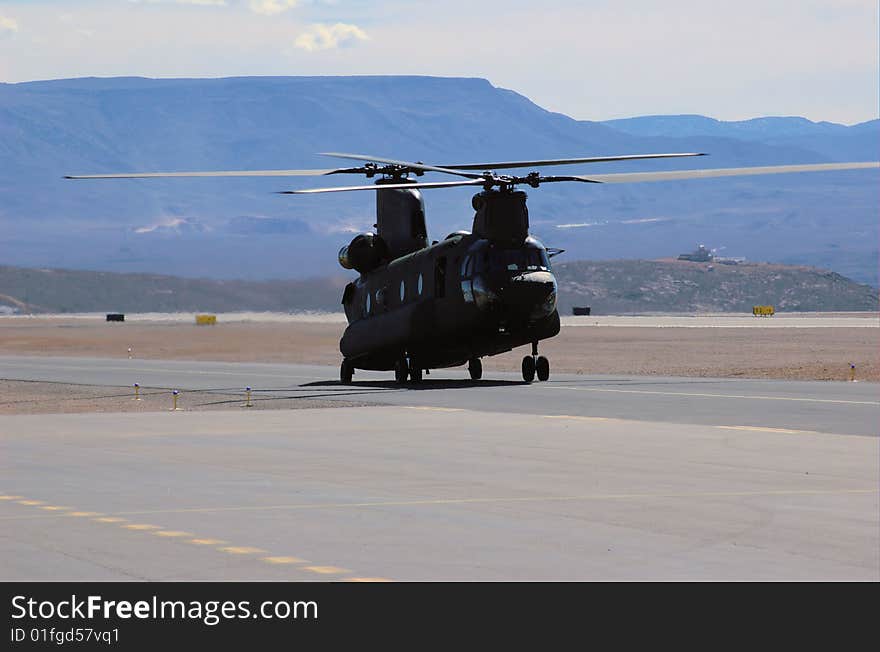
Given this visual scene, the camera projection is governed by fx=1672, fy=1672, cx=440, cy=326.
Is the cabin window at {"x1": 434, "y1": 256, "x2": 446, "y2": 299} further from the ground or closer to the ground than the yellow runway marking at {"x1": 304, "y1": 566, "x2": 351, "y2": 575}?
further from the ground

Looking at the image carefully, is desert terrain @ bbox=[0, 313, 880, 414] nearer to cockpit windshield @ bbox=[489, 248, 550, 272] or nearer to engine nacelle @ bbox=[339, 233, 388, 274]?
cockpit windshield @ bbox=[489, 248, 550, 272]

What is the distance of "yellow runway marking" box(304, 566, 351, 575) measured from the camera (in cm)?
1479

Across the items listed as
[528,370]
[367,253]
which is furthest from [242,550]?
[367,253]

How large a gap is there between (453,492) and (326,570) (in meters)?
6.49

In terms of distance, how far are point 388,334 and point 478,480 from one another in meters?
25.0

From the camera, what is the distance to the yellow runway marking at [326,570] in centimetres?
1479

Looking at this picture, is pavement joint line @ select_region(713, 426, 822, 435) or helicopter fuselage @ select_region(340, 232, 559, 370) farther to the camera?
helicopter fuselage @ select_region(340, 232, 559, 370)

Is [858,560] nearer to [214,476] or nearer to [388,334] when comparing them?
[214,476]

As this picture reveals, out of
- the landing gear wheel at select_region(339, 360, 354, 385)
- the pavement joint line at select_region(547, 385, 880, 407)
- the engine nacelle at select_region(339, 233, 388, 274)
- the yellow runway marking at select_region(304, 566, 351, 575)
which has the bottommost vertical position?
the yellow runway marking at select_region(304, 566, 351, 575)

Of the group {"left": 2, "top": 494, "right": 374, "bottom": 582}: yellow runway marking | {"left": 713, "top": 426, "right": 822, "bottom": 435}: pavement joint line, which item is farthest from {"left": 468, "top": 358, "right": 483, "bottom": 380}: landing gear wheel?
{"left": 2, "top": 494, "right": 374, "bottom": 582}: yellow runway marking

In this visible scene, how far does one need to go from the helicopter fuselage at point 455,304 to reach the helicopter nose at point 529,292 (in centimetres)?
3

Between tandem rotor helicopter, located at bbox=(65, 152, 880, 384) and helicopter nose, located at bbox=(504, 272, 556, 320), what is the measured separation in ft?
0.08

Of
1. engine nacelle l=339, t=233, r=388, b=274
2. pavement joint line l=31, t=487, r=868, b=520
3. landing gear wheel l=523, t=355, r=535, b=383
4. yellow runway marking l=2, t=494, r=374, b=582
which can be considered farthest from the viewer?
engine nacelle l=339, t=233, r=388, b=274

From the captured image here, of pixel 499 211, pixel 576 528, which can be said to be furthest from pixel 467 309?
pixel 576 528
